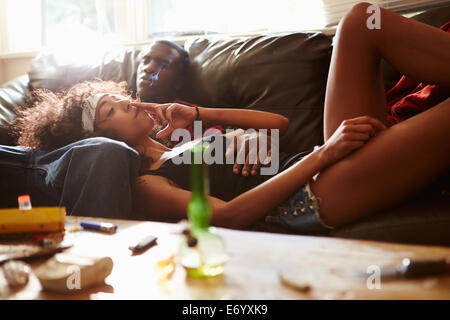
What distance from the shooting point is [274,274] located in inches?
22.0

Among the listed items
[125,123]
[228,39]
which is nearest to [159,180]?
[125,123]

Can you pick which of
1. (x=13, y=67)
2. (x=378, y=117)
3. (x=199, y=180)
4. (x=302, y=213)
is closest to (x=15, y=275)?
(x=199, y=180)

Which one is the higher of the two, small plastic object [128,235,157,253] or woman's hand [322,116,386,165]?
woman's hand [322,116,386,165]

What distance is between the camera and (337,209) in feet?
2.84

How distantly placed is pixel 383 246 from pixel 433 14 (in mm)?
1035

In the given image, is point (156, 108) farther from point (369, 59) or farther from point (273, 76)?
point (369, 59)

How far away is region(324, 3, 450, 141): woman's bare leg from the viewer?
3.10 ft

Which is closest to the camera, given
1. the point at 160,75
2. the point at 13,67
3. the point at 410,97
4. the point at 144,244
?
the point at 144,244

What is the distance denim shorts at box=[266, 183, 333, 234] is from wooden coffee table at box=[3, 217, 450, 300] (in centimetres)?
21

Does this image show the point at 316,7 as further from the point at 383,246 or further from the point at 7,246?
the point at 7,246

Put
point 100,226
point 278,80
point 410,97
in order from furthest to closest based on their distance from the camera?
point 278,80, point 410,97, point 100,226

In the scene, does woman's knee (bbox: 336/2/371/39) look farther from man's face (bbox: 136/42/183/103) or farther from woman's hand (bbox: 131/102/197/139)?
man's face (bbox: 136/42/183/103)

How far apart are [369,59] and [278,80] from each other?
0.44 metres

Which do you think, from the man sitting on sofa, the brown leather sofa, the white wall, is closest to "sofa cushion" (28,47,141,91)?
the brown leather sofa
